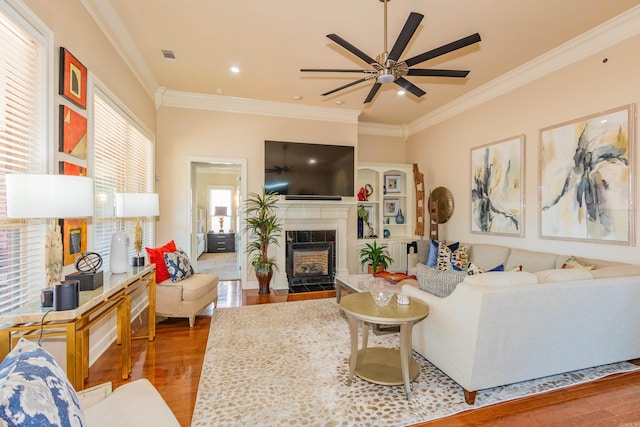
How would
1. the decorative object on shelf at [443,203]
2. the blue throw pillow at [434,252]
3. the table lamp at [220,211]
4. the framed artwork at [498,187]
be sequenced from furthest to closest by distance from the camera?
the table lamp at [220,211] < the decorative object on shelf at [443,203] < the blue throw pillow at [434,252] < the framed artwork at [498,187]

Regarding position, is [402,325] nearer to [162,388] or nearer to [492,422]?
[492,422]

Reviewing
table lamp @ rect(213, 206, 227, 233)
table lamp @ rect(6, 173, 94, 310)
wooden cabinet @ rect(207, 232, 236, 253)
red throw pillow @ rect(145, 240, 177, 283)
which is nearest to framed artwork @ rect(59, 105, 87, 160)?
table lamp @ rect(6, 173, 94, 310)

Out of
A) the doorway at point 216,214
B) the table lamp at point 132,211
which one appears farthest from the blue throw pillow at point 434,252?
the doorway at point 216,214

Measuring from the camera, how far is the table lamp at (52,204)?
1.52 m

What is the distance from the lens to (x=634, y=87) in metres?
3.00

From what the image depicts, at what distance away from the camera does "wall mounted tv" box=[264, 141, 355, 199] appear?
5.45 m

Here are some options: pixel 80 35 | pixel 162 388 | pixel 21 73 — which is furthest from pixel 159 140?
pixel 162 388

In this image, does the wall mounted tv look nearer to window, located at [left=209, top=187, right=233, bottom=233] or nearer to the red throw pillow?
the red throw pillow

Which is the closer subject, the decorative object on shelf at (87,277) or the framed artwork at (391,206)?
the decorative object on shelf at (87,277)

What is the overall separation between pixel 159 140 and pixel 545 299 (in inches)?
214

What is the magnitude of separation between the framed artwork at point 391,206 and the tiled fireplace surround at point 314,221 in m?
1.18

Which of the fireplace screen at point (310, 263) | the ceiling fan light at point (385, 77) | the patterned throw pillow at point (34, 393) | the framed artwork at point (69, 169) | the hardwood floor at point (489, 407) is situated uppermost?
the ceiling fan light at point (385, 77)

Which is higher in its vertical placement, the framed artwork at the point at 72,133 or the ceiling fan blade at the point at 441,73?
the ceiling fan blade at the point at 441,73

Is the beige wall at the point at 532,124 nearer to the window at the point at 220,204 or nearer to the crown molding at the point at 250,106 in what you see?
the crown molding at the point at 250,106
